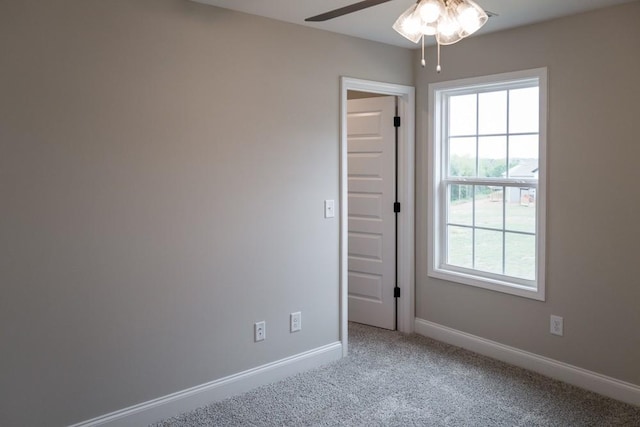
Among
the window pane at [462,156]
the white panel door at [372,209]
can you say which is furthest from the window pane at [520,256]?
the white panel door at [372,209]

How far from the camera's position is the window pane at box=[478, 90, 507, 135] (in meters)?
3.75

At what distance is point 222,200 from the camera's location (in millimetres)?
3172

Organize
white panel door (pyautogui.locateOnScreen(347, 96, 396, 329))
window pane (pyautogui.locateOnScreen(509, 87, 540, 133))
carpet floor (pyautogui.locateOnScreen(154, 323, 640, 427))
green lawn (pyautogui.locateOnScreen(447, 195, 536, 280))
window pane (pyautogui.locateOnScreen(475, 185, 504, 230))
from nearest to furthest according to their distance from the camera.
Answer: carpet floor (pyautogui.locateOnScreen(154, 323, 640, 427)) → window pane (pyautogui.locateOnScreen(509, 87, 540, 133)) → green lawn (pyautogui.locateOnScreen(447, 195, 536, 280)) → window pane (pyautogui.locateOnScreen(475, 185, 504, 230)) → white panel door (pyautogui.locateOnScreen(347, 96, 396, 329))

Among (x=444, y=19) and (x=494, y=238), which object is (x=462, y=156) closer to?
(x=494, y=238)

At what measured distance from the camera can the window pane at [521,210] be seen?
11.9 ft

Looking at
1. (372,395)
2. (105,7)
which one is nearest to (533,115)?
(372,395)

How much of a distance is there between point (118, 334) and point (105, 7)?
169 centimetres

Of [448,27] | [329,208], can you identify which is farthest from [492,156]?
[448,27]

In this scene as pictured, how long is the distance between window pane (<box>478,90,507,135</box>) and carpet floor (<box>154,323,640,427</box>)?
5.50 ft

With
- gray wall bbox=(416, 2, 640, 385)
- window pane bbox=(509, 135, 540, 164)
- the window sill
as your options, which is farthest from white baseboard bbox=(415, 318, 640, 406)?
window pane bbox=(509, 135, 540, 164)

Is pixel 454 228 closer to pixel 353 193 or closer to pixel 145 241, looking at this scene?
pixel 353 193

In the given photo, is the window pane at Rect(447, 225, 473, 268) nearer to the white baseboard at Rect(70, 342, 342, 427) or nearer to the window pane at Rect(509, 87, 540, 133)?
the window pane at Rect(509, 87, 540, 133)

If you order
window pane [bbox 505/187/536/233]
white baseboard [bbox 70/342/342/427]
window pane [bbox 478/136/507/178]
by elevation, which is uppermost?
window pane [bbox 478/136/507/178]

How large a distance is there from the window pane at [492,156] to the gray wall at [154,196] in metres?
1.10
